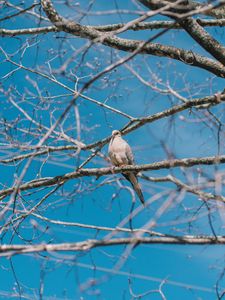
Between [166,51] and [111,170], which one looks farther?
[166,51]

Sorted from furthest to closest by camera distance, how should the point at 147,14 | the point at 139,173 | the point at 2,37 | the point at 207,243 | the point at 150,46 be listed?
the point at 2,37
the point at 150,46
the point at 139,173
the point at 207,243
the point at 147,14

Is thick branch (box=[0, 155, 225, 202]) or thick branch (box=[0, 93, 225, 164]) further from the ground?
thick branch (box=[0, 93, 225, 164])

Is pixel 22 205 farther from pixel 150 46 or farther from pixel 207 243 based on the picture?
pixel 207 243

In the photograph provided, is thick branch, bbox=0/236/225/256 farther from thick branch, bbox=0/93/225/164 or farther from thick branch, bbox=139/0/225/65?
thick branch, bbox=139/0/225/65

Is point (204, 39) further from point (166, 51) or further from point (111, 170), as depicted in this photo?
point (111, 170)

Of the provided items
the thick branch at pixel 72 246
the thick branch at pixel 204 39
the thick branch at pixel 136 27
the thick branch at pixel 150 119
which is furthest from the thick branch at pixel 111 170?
the thick branch at pixel 136 27

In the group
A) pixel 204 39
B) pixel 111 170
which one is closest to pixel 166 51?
pixel 204 39

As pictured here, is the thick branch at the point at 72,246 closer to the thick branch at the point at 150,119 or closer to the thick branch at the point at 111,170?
the thick branch at the point at 111,170

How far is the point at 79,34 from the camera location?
4820 millimetres

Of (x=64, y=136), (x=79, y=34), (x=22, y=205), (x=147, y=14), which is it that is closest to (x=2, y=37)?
(x=79, y=34)

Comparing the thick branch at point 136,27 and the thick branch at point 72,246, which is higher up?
the thick branch at point 136,27

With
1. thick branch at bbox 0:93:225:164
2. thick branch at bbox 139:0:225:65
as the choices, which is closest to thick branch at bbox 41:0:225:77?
thick branch at bbox 139:0:225:65

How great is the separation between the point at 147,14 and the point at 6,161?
294 centimetres

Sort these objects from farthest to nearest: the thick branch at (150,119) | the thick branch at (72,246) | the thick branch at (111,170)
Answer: the thick branch at (150,119)
the thick branch at (111,170)
the thick branch at (72,246)
